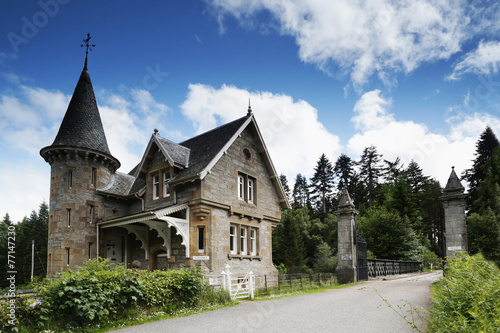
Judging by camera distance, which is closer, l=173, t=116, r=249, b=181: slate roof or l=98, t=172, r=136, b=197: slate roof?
l=173, t=116, r=249, b=181: slate roof

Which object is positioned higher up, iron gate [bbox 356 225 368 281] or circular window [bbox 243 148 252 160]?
circular window [bbox 243 148 252 160]

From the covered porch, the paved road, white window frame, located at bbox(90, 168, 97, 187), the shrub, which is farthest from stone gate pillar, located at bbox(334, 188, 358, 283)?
white window frame, located at bbox(90, 168, 97, 187)

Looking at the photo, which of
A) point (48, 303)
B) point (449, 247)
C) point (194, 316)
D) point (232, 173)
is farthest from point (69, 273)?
point (449, 247)

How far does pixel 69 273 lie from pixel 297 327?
5.44 metres

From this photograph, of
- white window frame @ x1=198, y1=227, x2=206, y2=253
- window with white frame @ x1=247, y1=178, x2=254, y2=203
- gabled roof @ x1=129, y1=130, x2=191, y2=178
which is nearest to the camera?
white window frame @ x1=198, y1=227, x2=206, y2=253

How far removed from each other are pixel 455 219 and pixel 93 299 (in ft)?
45.3

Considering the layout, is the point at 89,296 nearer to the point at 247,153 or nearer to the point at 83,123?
the point at 247,153

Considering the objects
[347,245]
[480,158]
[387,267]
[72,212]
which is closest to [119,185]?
[72,212]

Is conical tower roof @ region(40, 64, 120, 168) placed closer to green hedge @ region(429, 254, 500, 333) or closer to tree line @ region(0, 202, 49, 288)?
green hedge @ region(429, 254, 500, 333)

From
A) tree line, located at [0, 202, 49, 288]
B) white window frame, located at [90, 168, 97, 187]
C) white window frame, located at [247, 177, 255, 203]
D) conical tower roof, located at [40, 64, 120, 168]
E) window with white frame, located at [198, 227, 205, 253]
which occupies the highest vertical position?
conical tower roof, located at [40, 64, 120, 168]

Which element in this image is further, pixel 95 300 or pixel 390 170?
pixel 390 170

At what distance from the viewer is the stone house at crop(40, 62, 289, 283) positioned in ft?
56.1

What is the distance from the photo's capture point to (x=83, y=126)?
21219 millimetres

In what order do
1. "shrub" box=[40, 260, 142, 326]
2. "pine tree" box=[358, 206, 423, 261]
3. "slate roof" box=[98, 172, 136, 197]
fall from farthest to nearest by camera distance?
1. "pine tree" box=[358, 206, 423, 261]
2. "slate roof" box=[98, 172, 136, 197]
3. "shrub" box=[40, 260, 142, 326]
